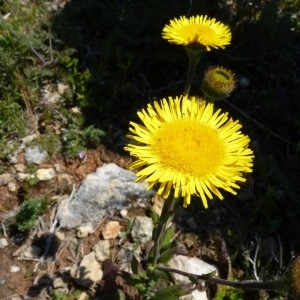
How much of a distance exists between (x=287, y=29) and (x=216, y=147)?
2376mm

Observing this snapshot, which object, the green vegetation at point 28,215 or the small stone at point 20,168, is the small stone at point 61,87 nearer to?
the small stone at point 20,168

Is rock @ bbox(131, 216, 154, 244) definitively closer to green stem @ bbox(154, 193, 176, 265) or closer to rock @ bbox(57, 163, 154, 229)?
rock @ bbox(57, 163, 154, 229)

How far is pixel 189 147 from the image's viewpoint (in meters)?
2.20

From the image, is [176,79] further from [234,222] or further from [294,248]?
[294,248]

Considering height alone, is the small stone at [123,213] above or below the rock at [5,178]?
above

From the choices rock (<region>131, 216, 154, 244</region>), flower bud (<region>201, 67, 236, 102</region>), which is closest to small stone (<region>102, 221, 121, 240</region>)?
rock (<region>131, 216, 154, 244</region>)

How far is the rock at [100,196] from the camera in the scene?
3223 millimetres

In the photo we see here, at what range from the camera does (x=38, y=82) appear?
391 cm

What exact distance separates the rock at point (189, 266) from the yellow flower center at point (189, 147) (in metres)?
1.13

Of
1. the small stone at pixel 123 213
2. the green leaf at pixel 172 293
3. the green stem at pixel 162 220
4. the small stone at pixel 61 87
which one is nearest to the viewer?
the green stem at pixel 162 220

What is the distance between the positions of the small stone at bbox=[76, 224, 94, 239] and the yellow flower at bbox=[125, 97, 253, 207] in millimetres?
1151

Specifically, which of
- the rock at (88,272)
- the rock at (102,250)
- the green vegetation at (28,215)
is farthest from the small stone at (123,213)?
the green vegetation at (28,215)

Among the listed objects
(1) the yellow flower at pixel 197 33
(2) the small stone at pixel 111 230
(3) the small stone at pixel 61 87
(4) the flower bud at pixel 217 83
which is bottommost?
(2) the small stone at pixel 111 230

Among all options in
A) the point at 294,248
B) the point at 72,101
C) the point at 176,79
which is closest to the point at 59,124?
the point at 72,101
